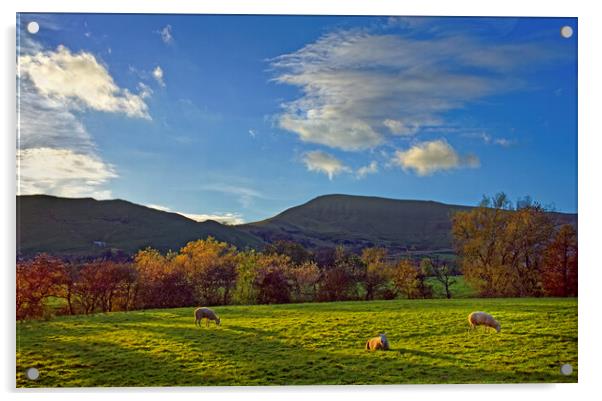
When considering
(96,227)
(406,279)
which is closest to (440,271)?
(406,279)

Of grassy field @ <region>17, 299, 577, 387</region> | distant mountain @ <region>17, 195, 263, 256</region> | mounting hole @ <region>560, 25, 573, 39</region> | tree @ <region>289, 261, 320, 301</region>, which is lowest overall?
grassy field @ <region>17, 299, 577, 387</region>

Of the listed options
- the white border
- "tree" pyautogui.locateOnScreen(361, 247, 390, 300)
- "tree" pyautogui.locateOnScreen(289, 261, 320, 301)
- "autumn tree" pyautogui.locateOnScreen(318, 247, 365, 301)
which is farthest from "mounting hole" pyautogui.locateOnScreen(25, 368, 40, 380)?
A: "tree" pyautogui.locateOnScreen(361, 247, 390, 300)

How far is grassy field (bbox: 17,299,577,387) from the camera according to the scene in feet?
15.8

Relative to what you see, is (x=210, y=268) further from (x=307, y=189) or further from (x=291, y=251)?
(x=307, y=189)

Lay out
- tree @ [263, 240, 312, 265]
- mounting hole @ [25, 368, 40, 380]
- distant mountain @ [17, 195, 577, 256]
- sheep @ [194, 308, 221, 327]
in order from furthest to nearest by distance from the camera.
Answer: tree @ [263, 240, 312, 265] < sheep @ [194, 308, 221, 327] < distant mountain @ [17, 195, 577, 256] < mounting hole @ [25, 368, 40, 380]

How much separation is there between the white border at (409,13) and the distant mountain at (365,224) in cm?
54

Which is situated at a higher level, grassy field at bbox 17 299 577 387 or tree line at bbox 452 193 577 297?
tree line at bbox 452 193 577 297

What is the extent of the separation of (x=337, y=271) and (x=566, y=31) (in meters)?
3.07

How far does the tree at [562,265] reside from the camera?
5.13 metres

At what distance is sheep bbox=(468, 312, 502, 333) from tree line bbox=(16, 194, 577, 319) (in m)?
0.22

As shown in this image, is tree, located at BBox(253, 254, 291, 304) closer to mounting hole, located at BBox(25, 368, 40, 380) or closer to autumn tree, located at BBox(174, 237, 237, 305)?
autumn tree, located at BBox(174, 237, 237, 305)

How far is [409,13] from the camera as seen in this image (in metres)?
5.12

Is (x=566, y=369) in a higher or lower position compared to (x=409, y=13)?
lower
